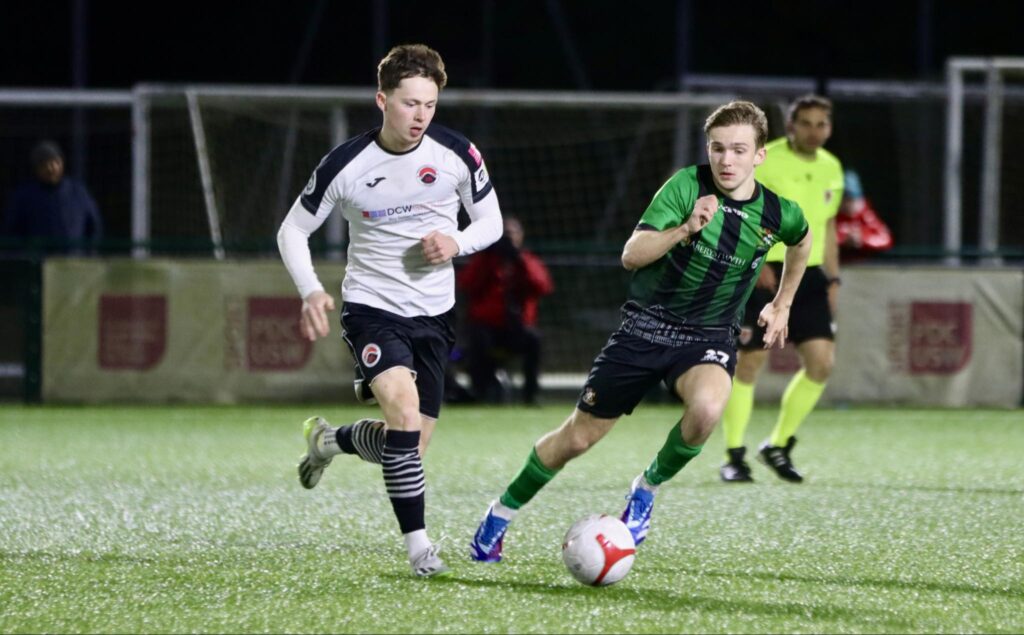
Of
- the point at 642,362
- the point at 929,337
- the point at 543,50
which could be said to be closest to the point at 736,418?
the point at 642,362

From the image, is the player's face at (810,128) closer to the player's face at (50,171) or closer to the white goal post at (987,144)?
the white goal post at (987,144)

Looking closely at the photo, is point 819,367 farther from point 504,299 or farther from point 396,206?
point 504,299

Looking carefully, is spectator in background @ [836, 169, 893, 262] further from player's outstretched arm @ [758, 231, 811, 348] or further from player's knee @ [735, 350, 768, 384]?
player's outstretched arm @ [758, 231, 811, 348]

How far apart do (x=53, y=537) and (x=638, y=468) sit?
3546 mm

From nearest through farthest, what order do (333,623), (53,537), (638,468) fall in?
(333,623)
(53,537)
(638,468)

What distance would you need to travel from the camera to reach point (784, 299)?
18.0 feet

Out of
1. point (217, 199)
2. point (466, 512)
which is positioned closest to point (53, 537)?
point (466, 512)

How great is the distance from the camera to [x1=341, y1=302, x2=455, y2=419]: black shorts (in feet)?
17.0

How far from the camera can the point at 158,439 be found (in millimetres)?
10125

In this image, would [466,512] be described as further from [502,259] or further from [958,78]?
[958,78]

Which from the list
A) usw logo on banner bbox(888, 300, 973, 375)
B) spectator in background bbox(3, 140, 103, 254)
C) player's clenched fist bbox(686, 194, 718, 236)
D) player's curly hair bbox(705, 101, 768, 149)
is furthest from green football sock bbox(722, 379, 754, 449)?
spectator in background bbox(3, 140, 103, 254)

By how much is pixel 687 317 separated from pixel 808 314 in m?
2.50

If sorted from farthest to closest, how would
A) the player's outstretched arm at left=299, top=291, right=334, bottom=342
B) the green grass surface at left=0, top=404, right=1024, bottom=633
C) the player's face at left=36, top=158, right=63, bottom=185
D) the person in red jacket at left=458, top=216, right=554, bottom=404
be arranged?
the player's face at left=36, top=158, right=63, bottom=185 < the person in red jacket at left=458, top=216, right=554, bottom=404 < the player's outstretched arm at left=299, top=291, right=334, bottom=342 < the green grass surface at left=0, top=404, right=1024, bottom=633

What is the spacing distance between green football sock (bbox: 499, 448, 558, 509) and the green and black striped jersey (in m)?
0.63
